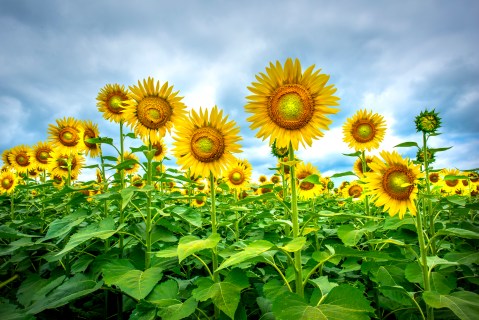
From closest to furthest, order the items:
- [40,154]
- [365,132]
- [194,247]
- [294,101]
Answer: [194,247] < [294,101] < [365,132] < [40,154]

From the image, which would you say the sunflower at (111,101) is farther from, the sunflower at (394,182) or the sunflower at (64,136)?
the sunflower at (394,182)

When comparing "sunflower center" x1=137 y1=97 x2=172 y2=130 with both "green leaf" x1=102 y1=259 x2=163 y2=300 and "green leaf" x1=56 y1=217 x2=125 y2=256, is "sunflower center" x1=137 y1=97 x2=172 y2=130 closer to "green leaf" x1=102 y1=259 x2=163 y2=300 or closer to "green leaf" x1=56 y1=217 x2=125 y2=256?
"green leaf" x1=56 y1=217 x2=125 y2=256

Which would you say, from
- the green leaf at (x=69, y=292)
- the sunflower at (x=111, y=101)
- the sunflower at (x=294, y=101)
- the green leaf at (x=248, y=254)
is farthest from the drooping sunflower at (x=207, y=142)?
the sunflower at (x=111, y=101)

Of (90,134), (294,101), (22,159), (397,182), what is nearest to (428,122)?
(397,182)

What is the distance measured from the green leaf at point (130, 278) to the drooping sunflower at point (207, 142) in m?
1.00

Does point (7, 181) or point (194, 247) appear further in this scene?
point (7, 181)

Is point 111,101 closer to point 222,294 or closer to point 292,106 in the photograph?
point 292,106

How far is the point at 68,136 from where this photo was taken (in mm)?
5176

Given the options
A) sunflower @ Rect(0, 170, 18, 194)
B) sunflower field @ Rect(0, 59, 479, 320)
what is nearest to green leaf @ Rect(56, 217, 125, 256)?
sunflower field @ Rect(0, 59, 479, 320)

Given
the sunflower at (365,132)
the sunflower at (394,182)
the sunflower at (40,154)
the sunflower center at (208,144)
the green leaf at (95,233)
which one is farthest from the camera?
the sunflower at (40,154)

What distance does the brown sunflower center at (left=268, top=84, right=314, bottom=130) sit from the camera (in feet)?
8.55

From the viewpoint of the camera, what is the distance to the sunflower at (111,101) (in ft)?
13.4

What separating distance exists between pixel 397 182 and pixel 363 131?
97.0 inches

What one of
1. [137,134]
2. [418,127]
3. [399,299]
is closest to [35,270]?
[137,134]
